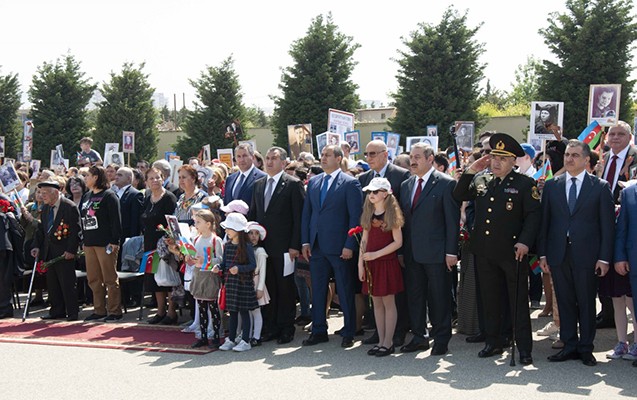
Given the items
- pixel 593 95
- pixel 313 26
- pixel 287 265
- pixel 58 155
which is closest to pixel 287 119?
pixel 313 26

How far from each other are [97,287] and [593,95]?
7.96 metres

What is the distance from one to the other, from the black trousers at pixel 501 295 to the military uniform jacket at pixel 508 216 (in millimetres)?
131

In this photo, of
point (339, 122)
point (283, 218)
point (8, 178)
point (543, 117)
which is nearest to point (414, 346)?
point (283, 218)

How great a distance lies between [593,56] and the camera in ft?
100.0

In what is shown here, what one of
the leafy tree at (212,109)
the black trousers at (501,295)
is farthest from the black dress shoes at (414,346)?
the leafy tree at (212,109)

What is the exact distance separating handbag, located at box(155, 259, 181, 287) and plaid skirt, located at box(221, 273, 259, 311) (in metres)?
1.67

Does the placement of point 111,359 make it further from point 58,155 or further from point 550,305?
point 58,155

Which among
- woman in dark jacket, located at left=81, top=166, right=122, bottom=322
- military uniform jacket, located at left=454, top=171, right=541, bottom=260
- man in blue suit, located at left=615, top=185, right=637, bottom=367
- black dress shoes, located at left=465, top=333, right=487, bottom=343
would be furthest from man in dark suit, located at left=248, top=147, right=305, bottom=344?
man in blue suit, located at left=615, top=185, right=637, bottom=367

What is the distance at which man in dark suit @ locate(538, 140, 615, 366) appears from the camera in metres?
6.76

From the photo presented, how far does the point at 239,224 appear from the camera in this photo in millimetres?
7949

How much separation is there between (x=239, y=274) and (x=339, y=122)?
765cm

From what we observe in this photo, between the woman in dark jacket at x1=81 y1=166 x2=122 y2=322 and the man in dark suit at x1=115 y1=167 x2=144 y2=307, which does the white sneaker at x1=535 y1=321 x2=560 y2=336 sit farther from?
the man in dark suit at x1=115 y1=167 x2=144 y2=307

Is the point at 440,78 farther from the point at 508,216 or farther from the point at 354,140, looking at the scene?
the point at 508,216

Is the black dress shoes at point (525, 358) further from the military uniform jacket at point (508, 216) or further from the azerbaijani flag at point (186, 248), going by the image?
the azerbaijani flag at point (186, 248)
